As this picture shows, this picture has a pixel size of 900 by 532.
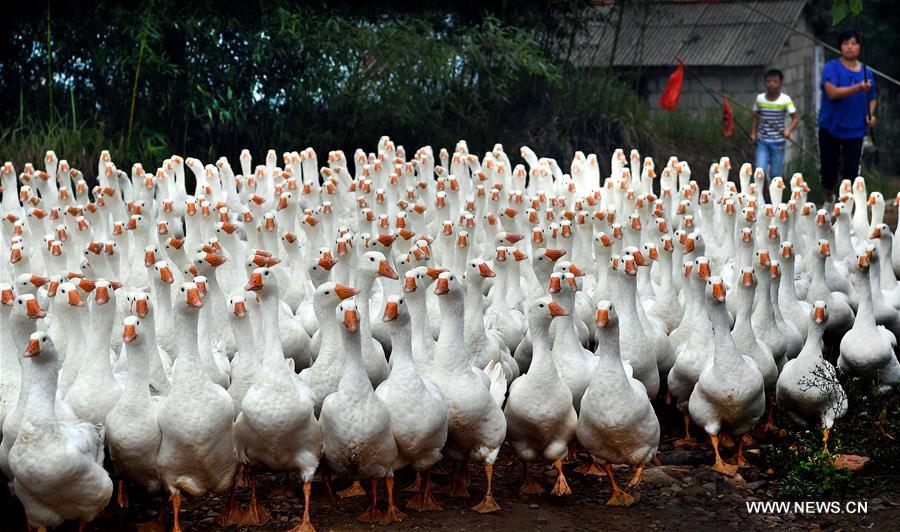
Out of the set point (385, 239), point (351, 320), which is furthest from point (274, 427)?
point (385, 239)

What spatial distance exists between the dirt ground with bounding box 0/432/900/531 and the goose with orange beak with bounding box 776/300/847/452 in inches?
16.8

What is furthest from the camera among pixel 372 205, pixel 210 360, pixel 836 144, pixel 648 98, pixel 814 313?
pixel 648 98

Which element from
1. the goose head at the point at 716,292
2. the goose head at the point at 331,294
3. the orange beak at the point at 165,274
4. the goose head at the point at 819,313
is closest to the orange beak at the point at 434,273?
the goose head at the point at 331,294

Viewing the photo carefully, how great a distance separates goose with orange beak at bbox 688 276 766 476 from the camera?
18.5ft

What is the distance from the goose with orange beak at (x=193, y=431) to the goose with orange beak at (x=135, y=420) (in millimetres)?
49

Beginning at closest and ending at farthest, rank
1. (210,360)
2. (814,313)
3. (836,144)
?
(210,360) → (814,313) → (836,144)

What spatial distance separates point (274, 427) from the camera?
4.91m

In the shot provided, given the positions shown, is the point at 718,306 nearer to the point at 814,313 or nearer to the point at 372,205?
the point at 814,313

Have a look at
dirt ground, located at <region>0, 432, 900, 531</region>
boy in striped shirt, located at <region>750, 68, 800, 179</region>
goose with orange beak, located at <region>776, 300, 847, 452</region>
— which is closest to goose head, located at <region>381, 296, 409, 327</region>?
dirt ground, located at <region>0, 432, 900, 531</region>

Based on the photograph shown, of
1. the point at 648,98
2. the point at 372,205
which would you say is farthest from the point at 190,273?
the point at 648,98

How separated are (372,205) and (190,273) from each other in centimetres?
250

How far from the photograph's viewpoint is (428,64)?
1215 cm

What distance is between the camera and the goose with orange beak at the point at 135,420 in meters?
4.83

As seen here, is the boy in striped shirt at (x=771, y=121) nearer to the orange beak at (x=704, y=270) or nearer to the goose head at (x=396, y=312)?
the orange beak at (x=704, y=270)
